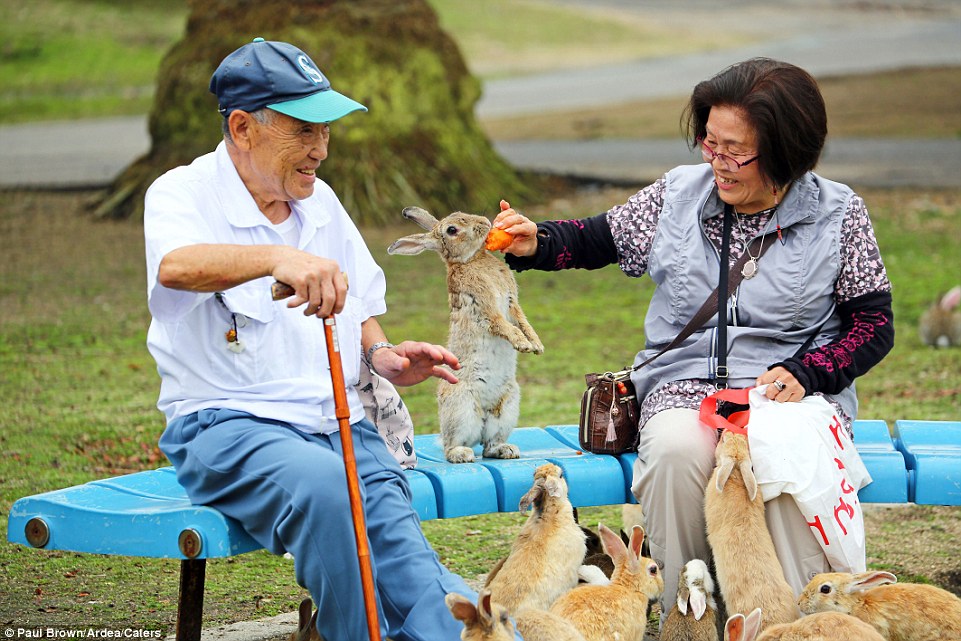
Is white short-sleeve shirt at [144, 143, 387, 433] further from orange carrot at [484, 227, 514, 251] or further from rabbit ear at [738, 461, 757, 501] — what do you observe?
rabbit ear at [738, 461, 757, 501]

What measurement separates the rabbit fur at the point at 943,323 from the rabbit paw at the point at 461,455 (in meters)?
4.71

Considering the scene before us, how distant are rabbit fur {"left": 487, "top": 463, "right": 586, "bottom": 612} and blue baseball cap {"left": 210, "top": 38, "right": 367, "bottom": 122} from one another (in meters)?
1.36

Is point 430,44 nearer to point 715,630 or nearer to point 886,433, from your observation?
point 886,433

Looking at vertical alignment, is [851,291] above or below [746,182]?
below

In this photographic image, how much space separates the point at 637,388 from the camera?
177 inches

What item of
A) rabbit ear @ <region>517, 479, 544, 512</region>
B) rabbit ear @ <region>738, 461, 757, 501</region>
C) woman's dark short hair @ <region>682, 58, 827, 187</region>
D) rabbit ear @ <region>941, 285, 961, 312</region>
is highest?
woman's dark short hair @ <region>682, 58, 827, 187</region>

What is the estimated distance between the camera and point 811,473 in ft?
12.9

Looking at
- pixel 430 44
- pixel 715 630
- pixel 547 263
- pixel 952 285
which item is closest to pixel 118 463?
pixel 547 263

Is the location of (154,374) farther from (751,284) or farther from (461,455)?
(751,284)

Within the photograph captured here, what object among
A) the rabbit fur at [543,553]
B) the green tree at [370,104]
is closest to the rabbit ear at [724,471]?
the rabbit fur at [543,553]

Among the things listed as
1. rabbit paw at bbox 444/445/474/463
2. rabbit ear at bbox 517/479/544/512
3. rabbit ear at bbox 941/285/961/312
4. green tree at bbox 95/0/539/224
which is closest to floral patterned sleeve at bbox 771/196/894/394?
rabbit ear at bbox 517/479/544/512

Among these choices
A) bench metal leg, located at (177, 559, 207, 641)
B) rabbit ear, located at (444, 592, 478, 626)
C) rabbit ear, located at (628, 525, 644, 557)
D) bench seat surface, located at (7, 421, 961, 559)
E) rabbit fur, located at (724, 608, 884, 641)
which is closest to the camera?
rabbit ear, located at (444, 592, 478, 626)

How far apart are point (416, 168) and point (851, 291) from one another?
8.24 meters

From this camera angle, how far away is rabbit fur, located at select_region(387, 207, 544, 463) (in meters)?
4.64
